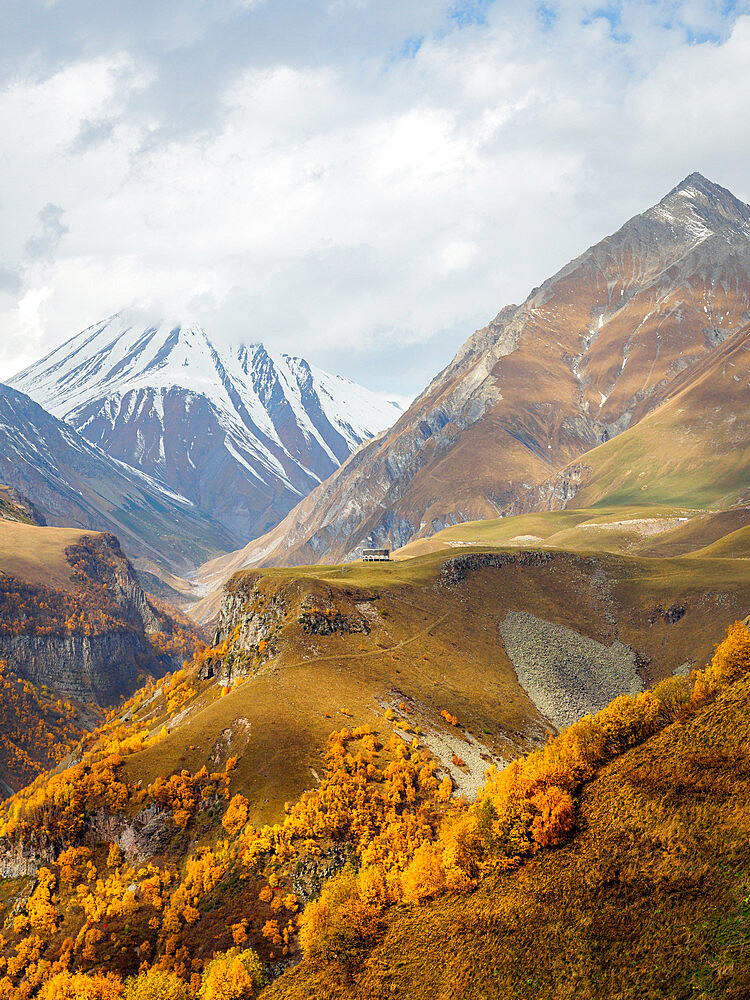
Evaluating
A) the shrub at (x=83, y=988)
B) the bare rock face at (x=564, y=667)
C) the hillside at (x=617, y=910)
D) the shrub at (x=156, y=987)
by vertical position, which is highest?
the shrub at (x=83, y=988)

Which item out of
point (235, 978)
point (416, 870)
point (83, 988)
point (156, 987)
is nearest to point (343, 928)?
point (416, 870)

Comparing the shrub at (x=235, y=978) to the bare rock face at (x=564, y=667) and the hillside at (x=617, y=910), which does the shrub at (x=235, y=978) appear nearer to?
the hillside at (x=617, y=910)

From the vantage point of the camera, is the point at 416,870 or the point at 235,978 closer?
the point at 416,870

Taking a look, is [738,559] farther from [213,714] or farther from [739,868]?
[739,868]

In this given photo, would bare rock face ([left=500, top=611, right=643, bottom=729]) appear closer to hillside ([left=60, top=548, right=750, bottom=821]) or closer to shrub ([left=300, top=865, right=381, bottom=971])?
hillside ([left=60, top=548, right=750, bottom=821])

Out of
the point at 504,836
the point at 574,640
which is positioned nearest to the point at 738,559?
the point at 574,640

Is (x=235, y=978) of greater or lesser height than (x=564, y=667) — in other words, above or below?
above

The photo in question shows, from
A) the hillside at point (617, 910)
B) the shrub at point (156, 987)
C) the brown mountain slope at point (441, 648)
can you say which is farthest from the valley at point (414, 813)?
the brown mountain slope at point (441, 648)

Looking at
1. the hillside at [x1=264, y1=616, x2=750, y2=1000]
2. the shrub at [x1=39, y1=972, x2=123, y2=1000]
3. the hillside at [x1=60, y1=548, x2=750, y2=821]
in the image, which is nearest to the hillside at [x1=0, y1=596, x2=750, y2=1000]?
the hillside at [x1=264, y1=616, x2=750, y2=1000]

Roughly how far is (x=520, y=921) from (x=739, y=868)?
539 inches

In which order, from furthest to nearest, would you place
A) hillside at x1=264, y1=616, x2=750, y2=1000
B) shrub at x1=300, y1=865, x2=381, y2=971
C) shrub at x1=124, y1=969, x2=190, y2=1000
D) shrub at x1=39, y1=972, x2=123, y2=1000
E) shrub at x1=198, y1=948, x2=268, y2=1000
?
shrub at x1=39, y1=972, x2=123, y2=1000 < shrub at x1=124, y1=969, x2=190, y2=1000 < shrub at x1=198, y1=948, x2=268, y2=1000 < shrub at x1=300, y1=865, x2=381, y2=971 < hillside at x1=264, y1=616, x2=750, y2=1000

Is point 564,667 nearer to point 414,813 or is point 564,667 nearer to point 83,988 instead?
point 414,813

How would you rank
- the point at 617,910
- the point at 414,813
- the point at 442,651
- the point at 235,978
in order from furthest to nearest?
the point at 442,651, the point at 414,813, the point at 235,978, the point at 617,910

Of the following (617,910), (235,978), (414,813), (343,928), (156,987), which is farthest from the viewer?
(414,813)
